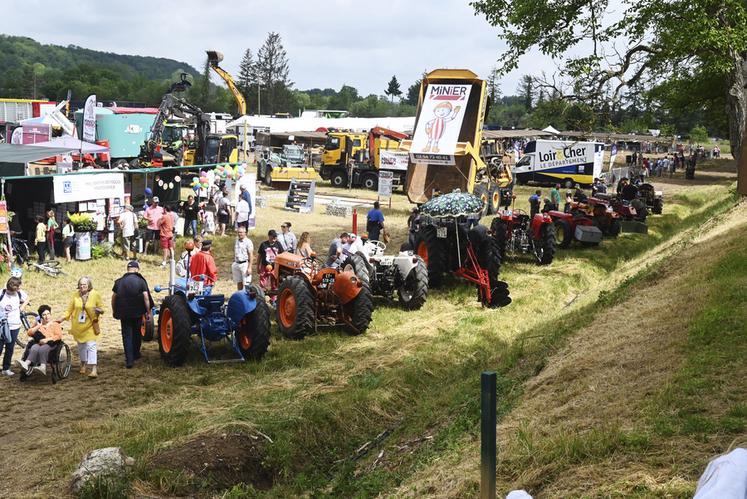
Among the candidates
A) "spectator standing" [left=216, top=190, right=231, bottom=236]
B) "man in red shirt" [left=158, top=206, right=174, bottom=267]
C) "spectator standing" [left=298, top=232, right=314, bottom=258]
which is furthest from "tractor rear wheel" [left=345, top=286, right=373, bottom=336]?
"spectator standing" [left=216, top=190, right=231, bottom=236]

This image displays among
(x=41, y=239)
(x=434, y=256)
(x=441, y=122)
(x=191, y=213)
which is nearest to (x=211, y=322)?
(x=434, y=256)

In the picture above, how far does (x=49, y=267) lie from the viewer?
Answer: 14.9 m

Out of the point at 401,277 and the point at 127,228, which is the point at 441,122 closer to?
the point at 401,277

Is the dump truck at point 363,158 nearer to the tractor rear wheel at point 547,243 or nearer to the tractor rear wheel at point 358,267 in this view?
the tractor rear wheel at point 547,243

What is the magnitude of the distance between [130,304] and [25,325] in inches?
87.1

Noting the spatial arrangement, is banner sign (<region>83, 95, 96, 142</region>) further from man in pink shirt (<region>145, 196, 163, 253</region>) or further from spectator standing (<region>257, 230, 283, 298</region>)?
spectator standing (<region>257, 230, 283, 298</region>)

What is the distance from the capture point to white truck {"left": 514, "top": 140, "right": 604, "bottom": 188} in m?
32.8

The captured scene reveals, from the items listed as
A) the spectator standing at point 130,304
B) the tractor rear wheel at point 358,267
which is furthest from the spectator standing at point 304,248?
the spectator standing at point 130,304

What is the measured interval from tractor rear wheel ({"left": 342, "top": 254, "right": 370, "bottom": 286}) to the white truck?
22474 millimetres

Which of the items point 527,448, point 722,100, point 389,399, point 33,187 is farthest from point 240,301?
point 722,100

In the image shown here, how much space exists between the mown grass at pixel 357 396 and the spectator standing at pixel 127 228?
6754 mm

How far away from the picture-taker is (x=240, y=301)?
384 inches

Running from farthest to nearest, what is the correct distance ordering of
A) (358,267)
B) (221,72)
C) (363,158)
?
(363,158) → (221,72) → (358,267)

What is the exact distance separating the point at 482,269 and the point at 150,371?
6.22 meters
